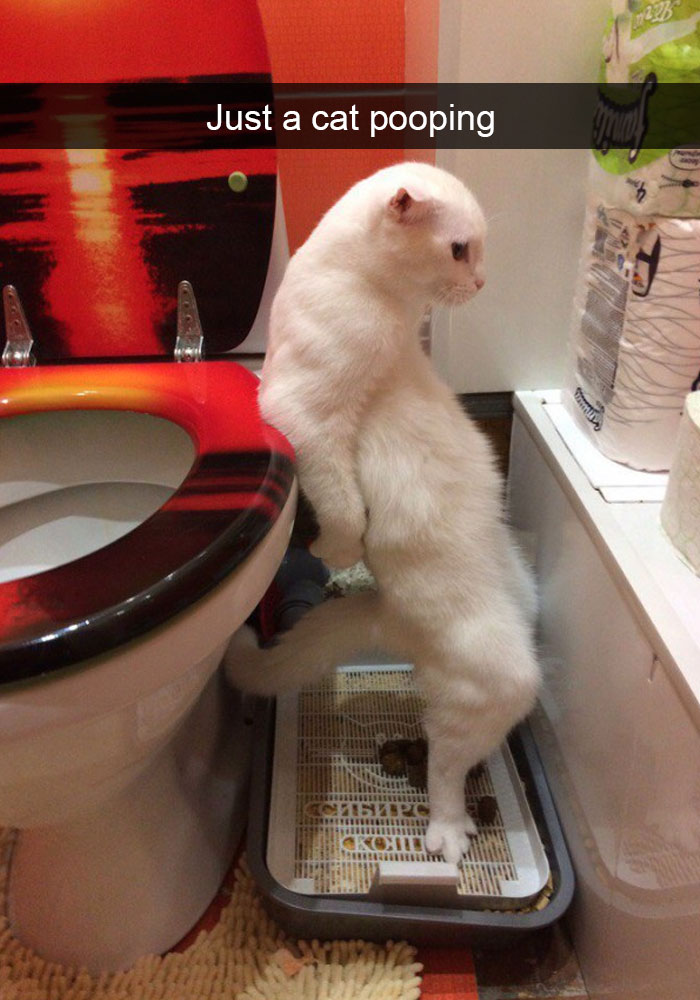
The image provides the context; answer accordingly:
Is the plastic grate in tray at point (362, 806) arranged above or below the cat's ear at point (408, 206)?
below

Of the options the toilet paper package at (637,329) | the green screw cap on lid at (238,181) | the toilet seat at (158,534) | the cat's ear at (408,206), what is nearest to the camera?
the toilet seat at (158,534)

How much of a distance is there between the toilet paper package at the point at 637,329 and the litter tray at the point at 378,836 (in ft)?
1.23

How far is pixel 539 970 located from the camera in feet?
2.34

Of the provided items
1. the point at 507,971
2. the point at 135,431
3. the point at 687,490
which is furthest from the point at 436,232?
the point at 507,971

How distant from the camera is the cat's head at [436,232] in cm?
54

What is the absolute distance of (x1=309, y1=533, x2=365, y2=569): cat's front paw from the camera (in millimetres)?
615

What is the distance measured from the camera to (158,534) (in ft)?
1.56

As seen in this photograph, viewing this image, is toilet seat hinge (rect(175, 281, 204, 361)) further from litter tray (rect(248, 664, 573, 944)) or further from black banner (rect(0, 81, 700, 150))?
litter tray (rect(248, 664, 573, 944))

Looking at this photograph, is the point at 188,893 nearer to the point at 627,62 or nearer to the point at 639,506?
the point at 639,506

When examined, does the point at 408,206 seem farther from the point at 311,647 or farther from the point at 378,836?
the point at 378,836

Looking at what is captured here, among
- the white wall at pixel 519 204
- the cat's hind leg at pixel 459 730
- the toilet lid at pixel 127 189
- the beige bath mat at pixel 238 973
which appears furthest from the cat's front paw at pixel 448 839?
the toilet lid at pixel 127 189

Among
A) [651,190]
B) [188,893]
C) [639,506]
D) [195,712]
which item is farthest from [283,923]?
[651,190]

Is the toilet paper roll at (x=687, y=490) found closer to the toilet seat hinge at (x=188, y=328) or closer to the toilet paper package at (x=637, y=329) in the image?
the toilet paper package at (x=637, y=329)

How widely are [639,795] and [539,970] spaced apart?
0.28 metres
